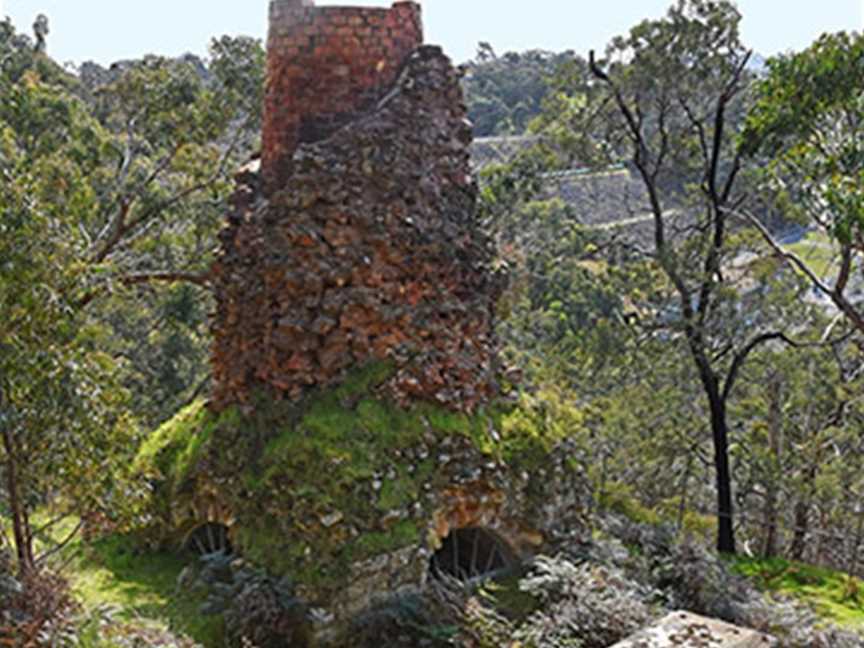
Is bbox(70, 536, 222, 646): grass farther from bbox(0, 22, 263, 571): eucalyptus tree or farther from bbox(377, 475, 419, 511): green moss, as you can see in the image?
bbox(377, 475, 419, 511): green moss

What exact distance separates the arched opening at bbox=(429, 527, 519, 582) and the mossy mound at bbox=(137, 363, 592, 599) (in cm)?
64

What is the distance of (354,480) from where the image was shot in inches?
301

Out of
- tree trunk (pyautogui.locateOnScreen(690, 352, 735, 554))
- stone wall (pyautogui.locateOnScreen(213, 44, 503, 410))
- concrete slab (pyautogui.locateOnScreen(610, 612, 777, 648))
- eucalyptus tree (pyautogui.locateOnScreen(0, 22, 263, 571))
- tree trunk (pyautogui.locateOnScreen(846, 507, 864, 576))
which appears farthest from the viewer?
tree trunk (pyautogui.locateOnScreen(690, 352, 735, 554))

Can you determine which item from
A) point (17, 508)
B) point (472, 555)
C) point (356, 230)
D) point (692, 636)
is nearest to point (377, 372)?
point (356, 230)

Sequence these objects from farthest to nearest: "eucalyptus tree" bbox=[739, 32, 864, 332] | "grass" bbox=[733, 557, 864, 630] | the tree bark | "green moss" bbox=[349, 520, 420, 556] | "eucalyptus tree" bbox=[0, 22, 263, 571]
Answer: "grass" bbox=[733, 557, 864, 630] < "eucalyptus tree" bbox=[739, 32, 864, 332] < "green moss" bbox=[349, 520, 420, 556] < the tree bark < "eucalyptus tree" bbox=[0, 22, 263, 571]

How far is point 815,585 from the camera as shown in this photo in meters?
11.6

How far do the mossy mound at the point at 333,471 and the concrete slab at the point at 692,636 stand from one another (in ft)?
6.19

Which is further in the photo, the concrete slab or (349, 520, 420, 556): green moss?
(349, 520, 420, 556): green moss

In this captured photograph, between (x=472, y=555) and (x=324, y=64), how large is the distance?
4.85m

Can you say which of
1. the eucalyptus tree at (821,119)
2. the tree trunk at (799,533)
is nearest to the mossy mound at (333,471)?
the eucalyptus tree at (821,119)

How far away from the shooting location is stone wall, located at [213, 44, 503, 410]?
27.1 ft

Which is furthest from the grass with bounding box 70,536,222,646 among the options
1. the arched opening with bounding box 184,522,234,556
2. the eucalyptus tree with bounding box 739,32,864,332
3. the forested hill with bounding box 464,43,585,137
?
the forested hill with bounding box 464,43,585,137

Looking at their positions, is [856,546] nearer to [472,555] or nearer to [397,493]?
[472,555]

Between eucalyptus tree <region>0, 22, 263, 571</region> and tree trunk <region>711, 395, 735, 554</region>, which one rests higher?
eucalyptus tree <region>0, 22, 263, 571</region>
